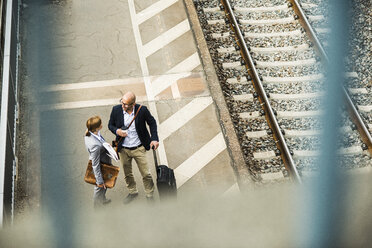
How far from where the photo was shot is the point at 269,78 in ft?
24.3

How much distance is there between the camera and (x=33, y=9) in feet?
29.0

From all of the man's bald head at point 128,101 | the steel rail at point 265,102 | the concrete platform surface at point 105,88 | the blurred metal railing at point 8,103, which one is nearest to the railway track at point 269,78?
the steel rail at point 265,102

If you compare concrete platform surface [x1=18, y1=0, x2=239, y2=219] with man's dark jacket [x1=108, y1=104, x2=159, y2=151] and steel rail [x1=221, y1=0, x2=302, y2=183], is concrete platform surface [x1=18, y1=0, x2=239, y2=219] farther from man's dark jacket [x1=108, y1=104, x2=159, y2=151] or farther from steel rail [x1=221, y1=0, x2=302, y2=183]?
man's dark jacket [x1=108, y1=104, x2=159, y2=151]

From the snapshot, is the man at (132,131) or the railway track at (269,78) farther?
the railway track at (269,78)

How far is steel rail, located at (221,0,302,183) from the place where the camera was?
20.4ft

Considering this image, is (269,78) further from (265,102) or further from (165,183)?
(165,183)

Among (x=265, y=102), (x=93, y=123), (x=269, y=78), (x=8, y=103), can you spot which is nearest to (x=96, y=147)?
(x=93, y=123)

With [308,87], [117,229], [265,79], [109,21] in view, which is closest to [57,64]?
[109,21]

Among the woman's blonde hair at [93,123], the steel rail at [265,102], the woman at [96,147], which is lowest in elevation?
the steel rail at [265,102]

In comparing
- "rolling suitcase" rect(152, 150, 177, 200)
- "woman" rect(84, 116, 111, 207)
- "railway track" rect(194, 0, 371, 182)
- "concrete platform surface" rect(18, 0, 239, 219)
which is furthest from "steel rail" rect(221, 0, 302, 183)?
"woman" rect(84, 116, 111, 207)

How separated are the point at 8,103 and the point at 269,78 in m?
3.83

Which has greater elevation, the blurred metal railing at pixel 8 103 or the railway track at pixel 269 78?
the blurred metal railing at pixel 8 103

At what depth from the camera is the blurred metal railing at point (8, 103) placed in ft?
17.1

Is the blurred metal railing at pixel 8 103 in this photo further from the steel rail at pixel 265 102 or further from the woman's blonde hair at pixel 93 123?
the steel rail at pixel 265 102
